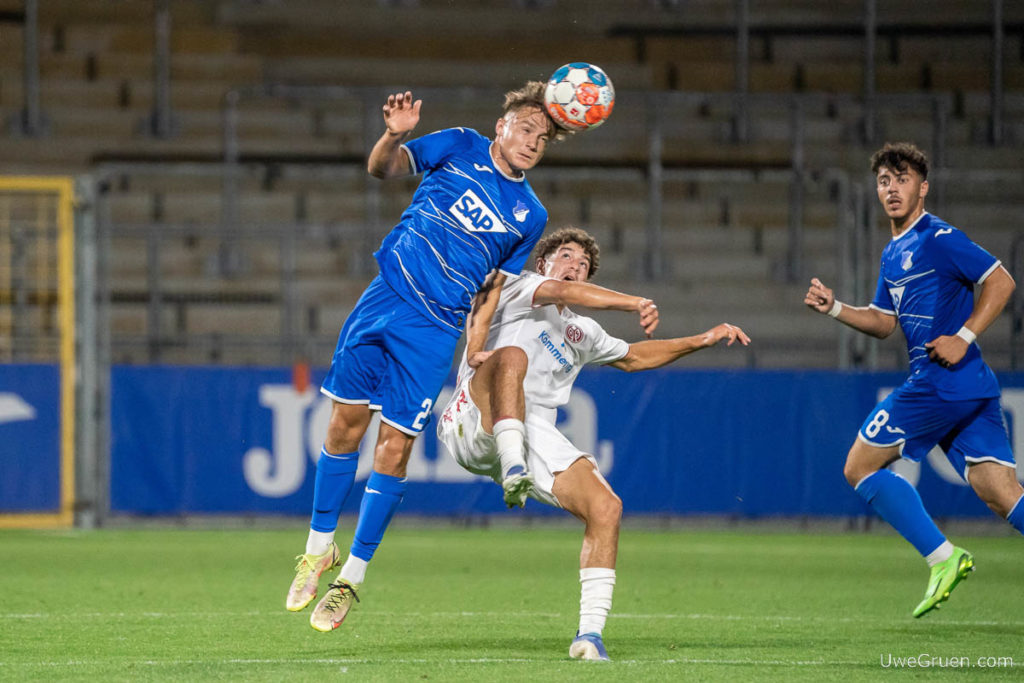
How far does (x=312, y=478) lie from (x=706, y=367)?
14.5ft

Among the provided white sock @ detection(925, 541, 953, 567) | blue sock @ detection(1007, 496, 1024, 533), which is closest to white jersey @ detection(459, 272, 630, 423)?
white sock @ detection(925, 541, 953, 567)

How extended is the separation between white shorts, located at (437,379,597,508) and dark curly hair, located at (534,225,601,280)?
2.58 feet

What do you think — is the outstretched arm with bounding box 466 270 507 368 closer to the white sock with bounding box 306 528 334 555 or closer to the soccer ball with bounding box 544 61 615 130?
the soccer ball with bounding box 544 61 615 130

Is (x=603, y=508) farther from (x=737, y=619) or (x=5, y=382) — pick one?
(x=5, y=382)

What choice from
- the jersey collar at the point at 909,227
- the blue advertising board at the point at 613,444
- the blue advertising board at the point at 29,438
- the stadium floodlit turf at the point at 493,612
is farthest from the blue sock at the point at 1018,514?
the blue advertising board at the point at 29,438

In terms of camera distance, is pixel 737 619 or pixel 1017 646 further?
pixel 737 619

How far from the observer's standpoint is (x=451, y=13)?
65.6 feet

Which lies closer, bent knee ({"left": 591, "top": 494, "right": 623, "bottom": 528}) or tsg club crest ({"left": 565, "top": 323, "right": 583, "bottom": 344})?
bent knee ({"left": 591, "top": 494, "right": 623, "bottom": 528})

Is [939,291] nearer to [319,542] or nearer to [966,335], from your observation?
[966,335]

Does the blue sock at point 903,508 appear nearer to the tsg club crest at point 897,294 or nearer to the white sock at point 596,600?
the tsg club crest at point 897,294

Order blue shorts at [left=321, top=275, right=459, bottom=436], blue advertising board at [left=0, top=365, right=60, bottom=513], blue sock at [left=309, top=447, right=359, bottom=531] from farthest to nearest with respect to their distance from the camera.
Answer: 1. blue advertising board at [left=0, top=365, right=60, bottom=513]
2. blue sock at [left=309, top=447, right=359, bottom=531]
3. blue shorts at [left=321, top=275, right=459, bottom=436]

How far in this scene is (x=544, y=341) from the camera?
6934 mm

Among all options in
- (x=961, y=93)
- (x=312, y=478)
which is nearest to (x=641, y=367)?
(x=312, y=478)

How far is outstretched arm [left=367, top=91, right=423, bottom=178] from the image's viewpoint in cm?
649
